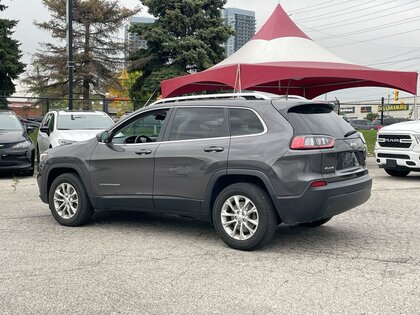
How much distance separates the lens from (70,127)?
13.1m

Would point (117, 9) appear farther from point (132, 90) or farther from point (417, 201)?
point (417, 201)

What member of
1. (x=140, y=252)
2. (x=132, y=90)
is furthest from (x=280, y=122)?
(x=132, y=90)

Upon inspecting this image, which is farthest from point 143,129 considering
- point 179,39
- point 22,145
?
point 179,39

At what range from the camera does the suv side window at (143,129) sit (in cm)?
615

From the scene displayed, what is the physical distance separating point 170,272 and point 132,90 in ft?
110

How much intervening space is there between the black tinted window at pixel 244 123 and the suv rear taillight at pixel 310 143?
43 cm

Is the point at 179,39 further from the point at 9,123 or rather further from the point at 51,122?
the point at 9,123

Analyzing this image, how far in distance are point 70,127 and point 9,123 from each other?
5.34 ft

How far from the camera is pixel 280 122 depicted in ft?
17.3

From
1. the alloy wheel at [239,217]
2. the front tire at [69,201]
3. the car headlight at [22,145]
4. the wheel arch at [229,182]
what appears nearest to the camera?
the wheel arch at [229,182]

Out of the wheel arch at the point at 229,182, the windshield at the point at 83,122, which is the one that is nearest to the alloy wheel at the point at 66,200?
the wheel arch at the point at 229,182

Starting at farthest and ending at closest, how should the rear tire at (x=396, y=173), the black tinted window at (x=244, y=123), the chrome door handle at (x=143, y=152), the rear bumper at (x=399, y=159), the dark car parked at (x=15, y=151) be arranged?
the rear tire at (x=396, y=173) < the dark car parked at (x=15, y=151) < the rear bumper at (x=399, y=159) < the chrome door handle at (x=143, y=152) < the black tinted window at (x=244, y=123)

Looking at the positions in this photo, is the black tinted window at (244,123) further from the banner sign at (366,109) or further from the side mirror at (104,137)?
the banner sign at (366,109)

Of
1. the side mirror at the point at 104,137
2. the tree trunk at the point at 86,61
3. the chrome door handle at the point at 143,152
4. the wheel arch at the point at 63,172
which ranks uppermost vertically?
the tree trunk at the point at 86,61
